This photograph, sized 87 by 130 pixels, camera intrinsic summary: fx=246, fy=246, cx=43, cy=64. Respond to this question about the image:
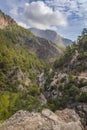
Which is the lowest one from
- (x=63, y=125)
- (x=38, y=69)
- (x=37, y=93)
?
(x=38, y=69)

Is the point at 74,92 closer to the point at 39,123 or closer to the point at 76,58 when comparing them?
the point at 39,123

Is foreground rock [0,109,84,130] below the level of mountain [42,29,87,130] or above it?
above

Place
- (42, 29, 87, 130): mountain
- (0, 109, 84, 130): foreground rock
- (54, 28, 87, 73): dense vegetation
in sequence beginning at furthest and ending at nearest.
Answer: (54, 28, 87, 73): dense vegetation → (42, 29, 87, 130): mountain → (0, 109, 84, 130): foreground rock

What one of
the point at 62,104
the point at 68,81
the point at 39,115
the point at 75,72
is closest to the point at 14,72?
the point at 75,72

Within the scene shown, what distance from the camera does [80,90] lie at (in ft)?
225

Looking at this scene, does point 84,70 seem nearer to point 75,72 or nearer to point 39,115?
point 75,72

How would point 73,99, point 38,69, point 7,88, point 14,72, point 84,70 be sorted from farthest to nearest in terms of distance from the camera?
point 38,69
point 14,72
point 7,88
point 84,70
point 73,99

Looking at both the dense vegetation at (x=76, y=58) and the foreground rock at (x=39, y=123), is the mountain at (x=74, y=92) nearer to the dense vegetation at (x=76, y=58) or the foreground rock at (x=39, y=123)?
the dense vegetation at (x=76, y=58)

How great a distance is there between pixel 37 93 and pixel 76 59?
A: 76.5 feet

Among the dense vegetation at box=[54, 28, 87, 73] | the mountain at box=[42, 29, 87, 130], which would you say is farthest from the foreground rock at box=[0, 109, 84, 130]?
the dense vegetation at box=[54, 28, 87, 73]

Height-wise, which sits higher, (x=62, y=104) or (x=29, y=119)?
(x=29, y=119)

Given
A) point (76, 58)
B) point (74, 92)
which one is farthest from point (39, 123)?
point (76, 58)

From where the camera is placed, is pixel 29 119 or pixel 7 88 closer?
pixel 29 119

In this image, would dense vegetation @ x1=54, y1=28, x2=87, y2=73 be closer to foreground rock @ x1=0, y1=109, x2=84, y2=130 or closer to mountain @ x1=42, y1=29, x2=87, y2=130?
mountain @ x1=42, y1=29, x2=87, y2=130
